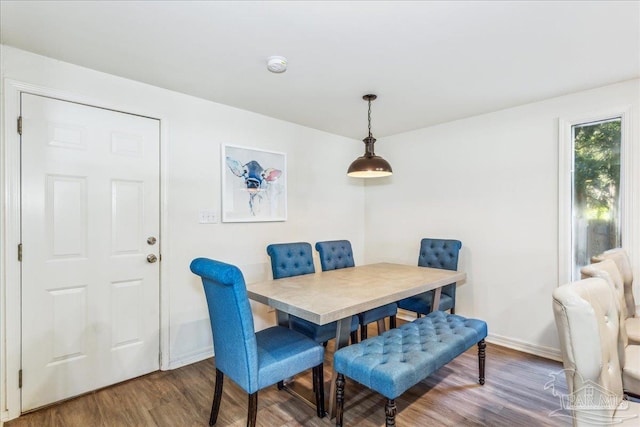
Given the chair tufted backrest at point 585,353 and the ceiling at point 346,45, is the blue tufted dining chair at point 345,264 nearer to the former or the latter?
the ceiling at point 346,45

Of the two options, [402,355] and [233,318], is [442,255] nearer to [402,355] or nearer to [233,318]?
[402,355]

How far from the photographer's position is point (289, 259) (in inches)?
110

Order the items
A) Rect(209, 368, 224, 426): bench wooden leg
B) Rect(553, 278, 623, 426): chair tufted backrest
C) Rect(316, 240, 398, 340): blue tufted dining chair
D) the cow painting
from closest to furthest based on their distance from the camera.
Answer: Rect(553, 278, 623, 426): chair tufted backrest
Rect(209, 368, 224, 426): bench wooden leg
Rect(316, 240, 398, 340): blue tufted dining chair
the cow painting

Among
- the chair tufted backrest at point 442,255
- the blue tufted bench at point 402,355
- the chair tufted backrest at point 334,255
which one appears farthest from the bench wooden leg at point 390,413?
the chair tufted backrest at point 442,255

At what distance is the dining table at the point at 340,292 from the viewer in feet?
5.90

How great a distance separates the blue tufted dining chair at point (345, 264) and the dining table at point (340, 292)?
0.24m

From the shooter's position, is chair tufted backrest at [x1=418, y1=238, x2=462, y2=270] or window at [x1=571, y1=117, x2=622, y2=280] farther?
chair tufted backrest at [x1=418, y1=238, x2=462, y2=270]

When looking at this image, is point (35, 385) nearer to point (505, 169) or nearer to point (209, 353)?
point (209, 353)

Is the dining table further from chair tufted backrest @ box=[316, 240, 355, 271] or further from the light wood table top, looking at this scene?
chair tufted backrest @ box=[316, 240, 355, 271]

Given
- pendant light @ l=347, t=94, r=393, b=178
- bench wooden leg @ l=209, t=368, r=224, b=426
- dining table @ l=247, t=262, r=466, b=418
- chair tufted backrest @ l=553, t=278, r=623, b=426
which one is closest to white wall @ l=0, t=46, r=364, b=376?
dining table @ l=247, t=262, r=466, b=418

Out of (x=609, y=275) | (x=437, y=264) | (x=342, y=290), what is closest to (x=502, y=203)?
(x=437, y=264)

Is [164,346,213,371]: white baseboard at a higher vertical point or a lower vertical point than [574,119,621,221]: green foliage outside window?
lower

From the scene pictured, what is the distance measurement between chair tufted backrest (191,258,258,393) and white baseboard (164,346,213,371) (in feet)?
3.87

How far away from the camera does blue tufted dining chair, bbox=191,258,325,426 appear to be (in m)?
1.60
